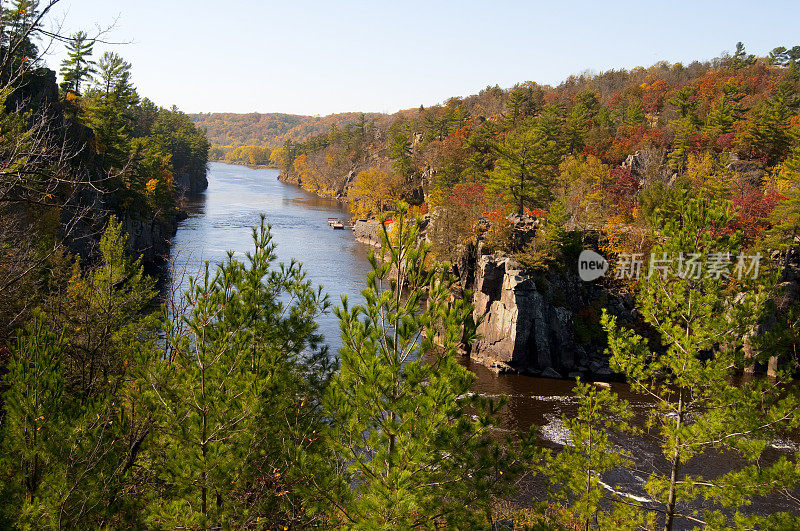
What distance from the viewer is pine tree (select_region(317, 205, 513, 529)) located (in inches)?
293

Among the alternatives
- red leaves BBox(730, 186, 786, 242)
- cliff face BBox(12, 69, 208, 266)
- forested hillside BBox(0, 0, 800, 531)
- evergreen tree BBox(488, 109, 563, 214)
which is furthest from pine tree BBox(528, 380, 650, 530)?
evergreen tree BBox(488, 109, 563, 214)

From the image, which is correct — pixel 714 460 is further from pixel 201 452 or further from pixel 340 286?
pixel 340 286

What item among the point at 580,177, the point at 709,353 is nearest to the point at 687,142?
the point at 580,177

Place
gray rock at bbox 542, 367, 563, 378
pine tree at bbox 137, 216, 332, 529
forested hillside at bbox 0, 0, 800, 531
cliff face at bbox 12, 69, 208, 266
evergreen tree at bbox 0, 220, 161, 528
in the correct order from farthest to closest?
cliff face at bbox 12, 69, 208, 266 < gray rock at bbox 542, 367, 563, 378 < pine tree at bbox 137, 216, 332, 529 < forested hillside at bbox 0, 0, 800, 531 < evergreen tree at bbox 0, 220, 161, 528

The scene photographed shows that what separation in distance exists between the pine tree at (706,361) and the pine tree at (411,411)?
16.0 feet

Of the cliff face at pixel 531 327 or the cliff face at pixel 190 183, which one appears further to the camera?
the cliff face at pixel 190 183

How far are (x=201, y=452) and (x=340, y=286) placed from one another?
120 ft

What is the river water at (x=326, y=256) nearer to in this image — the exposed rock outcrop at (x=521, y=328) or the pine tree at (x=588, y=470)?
the exposed rock outcrop at (x=521, y=328)

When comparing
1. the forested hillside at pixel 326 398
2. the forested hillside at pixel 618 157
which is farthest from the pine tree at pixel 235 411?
the forested hillside at pixel 618 157

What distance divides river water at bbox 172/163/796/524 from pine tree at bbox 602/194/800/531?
8.11 meters

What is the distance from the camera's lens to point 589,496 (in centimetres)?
1040

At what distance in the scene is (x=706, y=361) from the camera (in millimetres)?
10992

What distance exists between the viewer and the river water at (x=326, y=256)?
82.8 feet

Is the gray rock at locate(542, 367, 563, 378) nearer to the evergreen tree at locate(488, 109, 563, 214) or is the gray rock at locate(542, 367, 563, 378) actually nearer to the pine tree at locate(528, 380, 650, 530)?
the evergreen tree at locate(488, 109, 563, 214)
